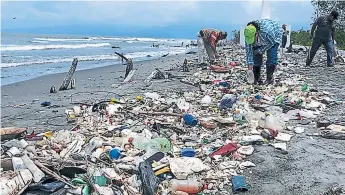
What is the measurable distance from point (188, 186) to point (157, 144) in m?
0.92

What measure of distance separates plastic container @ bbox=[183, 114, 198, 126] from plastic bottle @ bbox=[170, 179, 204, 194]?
1.68 metres

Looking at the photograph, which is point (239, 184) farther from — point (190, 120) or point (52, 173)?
point (190, 120)

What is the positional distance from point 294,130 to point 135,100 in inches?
112

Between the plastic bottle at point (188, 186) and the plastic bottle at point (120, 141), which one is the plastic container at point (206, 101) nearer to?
the plastic bottle at point (120, 141)

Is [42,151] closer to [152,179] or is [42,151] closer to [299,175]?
[152,179]

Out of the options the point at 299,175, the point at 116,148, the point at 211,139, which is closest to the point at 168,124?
the point at 211,139

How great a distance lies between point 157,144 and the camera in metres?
3.92

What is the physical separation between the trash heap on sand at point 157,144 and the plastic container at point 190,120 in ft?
0.04

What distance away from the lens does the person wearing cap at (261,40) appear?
23.6 ft

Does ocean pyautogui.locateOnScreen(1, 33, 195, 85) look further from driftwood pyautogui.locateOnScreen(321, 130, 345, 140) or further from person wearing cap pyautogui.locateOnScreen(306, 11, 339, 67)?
driftwood pyautogui.locateOnScreen(321, 130, 345, 140)

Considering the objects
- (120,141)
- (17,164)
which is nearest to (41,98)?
(120,141)

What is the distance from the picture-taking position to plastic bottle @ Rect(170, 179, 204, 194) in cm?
306

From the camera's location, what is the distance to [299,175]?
3.28 metres

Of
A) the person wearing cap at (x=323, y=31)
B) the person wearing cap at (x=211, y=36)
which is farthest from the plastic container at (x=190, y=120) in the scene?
the person wearing cap at (x=211, y=36)
